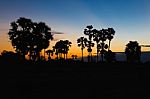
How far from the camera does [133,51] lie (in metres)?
99.9

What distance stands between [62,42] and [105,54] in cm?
2238

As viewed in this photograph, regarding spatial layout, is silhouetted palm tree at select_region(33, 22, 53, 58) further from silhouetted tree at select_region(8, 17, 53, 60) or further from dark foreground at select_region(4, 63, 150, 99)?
dark foreground at select_region(4, 63, 150, 99)

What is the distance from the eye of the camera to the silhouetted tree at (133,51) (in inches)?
3826

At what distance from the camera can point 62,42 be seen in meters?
116

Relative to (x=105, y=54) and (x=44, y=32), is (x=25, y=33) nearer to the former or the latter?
(x=44, y=32)

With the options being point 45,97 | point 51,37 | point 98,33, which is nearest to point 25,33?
point 51,37

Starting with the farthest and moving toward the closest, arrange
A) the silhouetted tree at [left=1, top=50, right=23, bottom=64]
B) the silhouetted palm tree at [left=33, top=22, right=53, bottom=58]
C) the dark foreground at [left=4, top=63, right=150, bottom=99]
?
the silhouetted palm tree at [left=33, top=22, right=53, bottom=58]
the silhouetted tree at [left=1, top=50, right=23, bottom=64]
the dark foreground at [left=4, top=63, right=150, bottom=99]

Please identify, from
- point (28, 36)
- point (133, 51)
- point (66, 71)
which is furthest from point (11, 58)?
point (133, 51)

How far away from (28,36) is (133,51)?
45225mm

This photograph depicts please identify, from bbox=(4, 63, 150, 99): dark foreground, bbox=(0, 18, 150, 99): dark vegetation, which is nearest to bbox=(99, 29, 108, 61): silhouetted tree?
bbox=(0, 18, 150, 99): dark vegetation

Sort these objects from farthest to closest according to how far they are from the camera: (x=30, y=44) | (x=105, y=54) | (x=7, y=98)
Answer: (x=105, y=54) → (x=30, y=44) → (x=7, y=98)

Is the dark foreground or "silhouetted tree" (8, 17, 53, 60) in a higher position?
"silhouetted tree" (8, 17, 53, 60)

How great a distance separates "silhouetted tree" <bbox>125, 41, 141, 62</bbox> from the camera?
3826 inches

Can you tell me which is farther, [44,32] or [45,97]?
[44,32]
